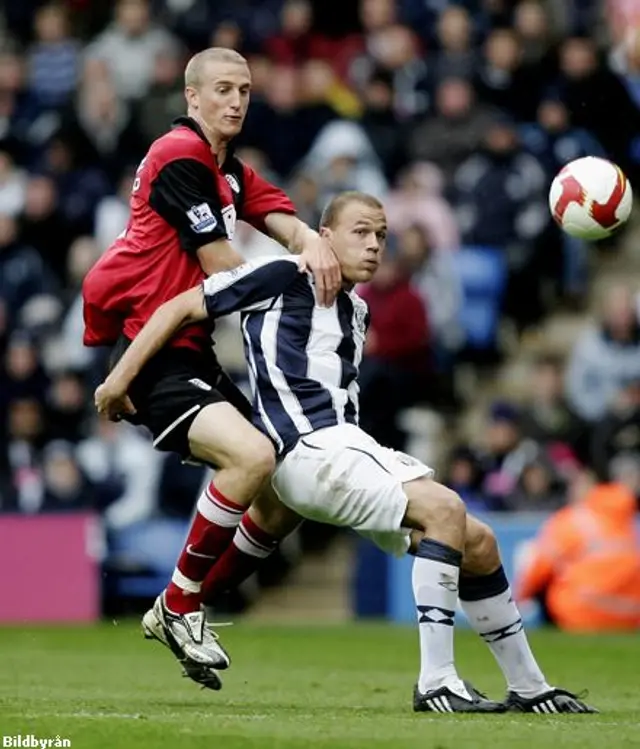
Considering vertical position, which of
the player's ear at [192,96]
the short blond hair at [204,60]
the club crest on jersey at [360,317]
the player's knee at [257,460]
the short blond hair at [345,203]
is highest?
the short blond hair at [204,60]

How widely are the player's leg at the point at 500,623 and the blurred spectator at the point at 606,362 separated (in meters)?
8.60

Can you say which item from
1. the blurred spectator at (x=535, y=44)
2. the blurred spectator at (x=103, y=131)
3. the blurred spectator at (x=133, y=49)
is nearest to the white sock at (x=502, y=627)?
the blurred spectator at (x=535, y=44)

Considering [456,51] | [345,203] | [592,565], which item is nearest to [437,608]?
[345,203]

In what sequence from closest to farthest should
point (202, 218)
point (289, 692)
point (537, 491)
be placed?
1. point (202, 218)
2. point (289, 692)
3. point (537, 491)

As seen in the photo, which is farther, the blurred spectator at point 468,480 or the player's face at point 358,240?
the blurred spectator at point 468,480

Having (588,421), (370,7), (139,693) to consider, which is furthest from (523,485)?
(139,693)

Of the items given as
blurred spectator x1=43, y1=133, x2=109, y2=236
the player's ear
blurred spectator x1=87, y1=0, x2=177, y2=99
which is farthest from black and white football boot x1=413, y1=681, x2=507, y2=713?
blurred spectator x1=87, y1=0, x2=177, y2=99

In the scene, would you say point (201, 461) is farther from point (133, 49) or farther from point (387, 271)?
point (133, 49)

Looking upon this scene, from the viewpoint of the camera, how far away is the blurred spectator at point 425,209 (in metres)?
17.8

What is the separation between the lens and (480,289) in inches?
704

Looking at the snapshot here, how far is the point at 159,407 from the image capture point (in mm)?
8766

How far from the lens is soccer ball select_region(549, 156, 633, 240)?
914 centimetres

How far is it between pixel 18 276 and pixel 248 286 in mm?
10343

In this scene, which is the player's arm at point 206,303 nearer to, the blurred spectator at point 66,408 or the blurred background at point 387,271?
the blurred background at point 387,271
